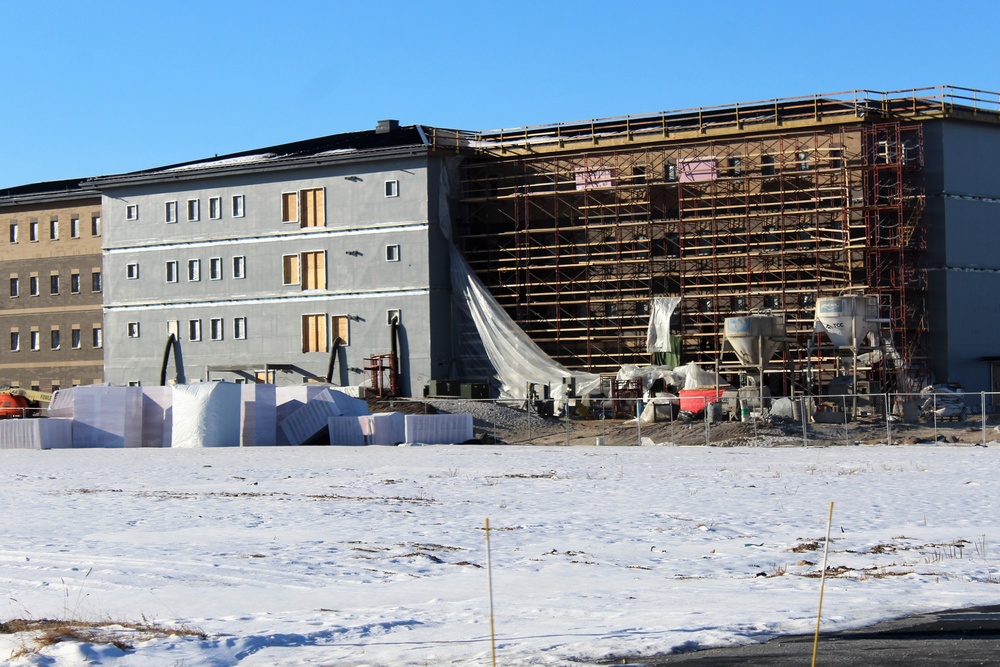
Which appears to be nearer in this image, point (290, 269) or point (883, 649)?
point (883, 649)

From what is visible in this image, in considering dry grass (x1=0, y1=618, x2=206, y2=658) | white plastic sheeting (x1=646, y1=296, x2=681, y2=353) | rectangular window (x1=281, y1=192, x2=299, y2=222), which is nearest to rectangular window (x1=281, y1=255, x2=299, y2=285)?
rectangular window (x1=281, y1=192, x2=299, y2=222)

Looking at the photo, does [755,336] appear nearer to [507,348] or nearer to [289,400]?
[507,348]

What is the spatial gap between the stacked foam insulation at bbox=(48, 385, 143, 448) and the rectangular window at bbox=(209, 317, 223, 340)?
1963 centimetres

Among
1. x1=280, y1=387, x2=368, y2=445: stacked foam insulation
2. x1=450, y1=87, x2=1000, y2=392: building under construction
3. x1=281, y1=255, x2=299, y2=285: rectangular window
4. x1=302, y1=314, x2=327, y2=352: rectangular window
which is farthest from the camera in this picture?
x1=281, y1=255, x2=299, y2=285: rectangular window

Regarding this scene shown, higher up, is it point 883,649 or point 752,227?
point 752,227

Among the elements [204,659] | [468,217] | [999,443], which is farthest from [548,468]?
[468,217]

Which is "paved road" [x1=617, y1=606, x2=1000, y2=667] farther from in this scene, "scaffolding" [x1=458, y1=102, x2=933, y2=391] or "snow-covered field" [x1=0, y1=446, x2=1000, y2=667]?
"scaffolding" [x1=458, y1=102, x2=933, y2=391]

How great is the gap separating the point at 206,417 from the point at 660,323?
75.3 feet

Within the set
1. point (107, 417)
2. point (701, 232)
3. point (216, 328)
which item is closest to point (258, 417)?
point (107, 417)

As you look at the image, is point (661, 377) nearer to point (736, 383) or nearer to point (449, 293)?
point (736, 383)

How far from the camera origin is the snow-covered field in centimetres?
1266

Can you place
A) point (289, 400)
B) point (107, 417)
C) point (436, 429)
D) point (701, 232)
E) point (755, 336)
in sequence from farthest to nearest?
point (701, 232), point (755, 336), point (289, 400), point (107, 417), point (436, 429)

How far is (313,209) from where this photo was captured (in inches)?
2692

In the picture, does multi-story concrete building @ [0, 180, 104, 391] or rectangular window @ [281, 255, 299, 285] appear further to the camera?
multi-story concrete building @ [0, 180, 104, 391]
